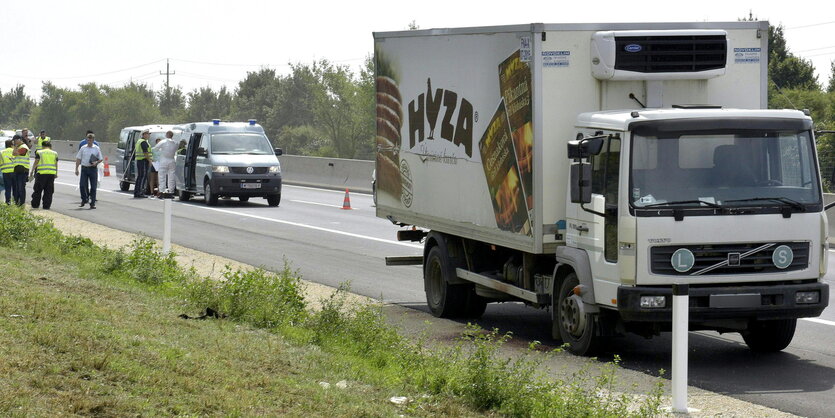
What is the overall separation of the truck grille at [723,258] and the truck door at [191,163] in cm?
2573


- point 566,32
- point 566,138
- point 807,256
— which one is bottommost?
point 807,256

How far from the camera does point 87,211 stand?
3062cm

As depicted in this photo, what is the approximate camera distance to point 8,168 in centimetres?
2892

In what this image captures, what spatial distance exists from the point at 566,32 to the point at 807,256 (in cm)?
295

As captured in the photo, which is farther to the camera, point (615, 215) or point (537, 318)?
point (537, 318)

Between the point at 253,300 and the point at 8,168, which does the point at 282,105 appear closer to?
the point at 8,168

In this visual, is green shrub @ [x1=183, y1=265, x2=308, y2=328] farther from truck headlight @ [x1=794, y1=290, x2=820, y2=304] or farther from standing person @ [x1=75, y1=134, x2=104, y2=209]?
standing person @ [x1=75, y1=134, x2=104, y2=209]

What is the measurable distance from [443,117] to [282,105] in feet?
350

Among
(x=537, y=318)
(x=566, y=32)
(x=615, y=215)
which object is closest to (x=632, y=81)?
(x=566, y=32)

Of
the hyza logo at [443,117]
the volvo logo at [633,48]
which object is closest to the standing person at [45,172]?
the hyza logo at [443,117]

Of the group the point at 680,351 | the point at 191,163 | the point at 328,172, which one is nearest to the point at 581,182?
the point at 680,351

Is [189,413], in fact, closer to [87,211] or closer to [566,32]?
[566,32]

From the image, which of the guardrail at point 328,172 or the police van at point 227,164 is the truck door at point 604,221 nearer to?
the police van at point 227,164

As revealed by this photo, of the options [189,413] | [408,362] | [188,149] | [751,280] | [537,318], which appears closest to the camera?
[189,413]
